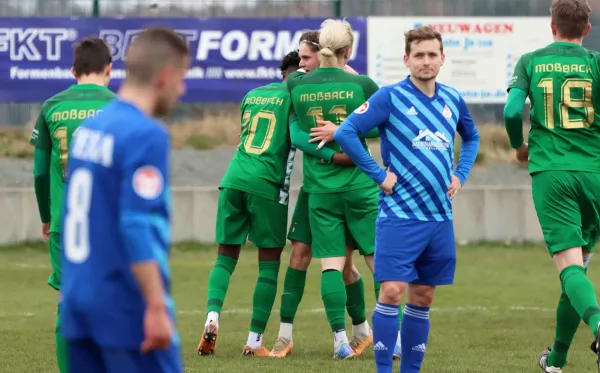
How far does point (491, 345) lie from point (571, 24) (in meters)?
2.63

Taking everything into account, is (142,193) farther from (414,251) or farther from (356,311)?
(356,311)

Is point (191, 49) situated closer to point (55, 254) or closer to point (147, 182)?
point (55, 254)

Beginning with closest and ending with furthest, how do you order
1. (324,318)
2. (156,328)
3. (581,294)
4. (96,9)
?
(156,328) → (581,294) → (324,318) → (96,9)

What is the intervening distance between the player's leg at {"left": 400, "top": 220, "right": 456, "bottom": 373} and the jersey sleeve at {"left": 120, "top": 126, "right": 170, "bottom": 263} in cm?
283

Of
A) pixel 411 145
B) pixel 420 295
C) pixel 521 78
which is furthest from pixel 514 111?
pixel 420 295

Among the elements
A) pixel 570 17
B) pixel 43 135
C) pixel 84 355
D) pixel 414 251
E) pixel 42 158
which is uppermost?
pixel 570 17

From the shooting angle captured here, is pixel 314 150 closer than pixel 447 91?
No

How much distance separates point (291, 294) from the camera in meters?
8.39

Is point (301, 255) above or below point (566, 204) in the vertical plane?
below

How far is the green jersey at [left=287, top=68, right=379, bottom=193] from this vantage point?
25.8ft

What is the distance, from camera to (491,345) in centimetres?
858

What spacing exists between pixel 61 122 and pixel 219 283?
216 centimetres

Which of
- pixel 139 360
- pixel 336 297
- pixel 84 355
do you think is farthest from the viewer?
pixel 336 297

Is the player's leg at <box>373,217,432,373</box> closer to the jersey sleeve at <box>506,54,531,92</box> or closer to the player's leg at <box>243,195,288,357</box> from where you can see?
the jersey sleeve at <box>506,54,531,92</box>
